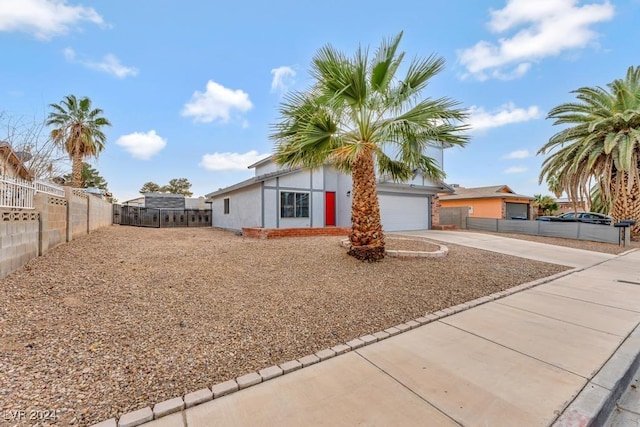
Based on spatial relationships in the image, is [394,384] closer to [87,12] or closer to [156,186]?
[87,12]

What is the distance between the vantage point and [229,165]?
2525cm

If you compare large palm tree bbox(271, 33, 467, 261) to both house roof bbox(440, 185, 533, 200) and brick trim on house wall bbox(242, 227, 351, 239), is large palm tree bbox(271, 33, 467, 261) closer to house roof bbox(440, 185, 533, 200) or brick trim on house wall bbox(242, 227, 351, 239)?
brick trim on house wall bbox(242, 227, 351, 239)

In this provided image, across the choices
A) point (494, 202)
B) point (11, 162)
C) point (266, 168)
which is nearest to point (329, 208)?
point (266, 168)

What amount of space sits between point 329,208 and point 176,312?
1190 cm

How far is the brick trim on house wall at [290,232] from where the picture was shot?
11320mm

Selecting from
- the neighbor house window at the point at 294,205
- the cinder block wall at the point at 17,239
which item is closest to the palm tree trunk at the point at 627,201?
the neighbor house window at the point at 294,205

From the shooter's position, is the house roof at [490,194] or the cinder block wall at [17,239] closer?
the cinder block wall at [17,239]

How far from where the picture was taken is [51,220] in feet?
21.1

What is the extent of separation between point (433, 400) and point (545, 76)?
1607 centimetres

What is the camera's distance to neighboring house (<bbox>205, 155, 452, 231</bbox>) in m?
13.5

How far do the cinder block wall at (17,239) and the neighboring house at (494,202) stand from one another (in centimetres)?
2307

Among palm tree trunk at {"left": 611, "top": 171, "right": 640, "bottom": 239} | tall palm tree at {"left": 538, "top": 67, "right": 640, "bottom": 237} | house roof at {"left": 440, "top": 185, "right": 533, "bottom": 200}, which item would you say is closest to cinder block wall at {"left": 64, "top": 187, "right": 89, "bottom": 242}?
tall palm tree at {"left": 538, "top": 67, "right": 640, "bottom": 237}

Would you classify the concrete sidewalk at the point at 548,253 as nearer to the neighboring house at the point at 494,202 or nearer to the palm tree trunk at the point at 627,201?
the palm tree trunk at the point at 627,201

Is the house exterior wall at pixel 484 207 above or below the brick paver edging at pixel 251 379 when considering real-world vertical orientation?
above
